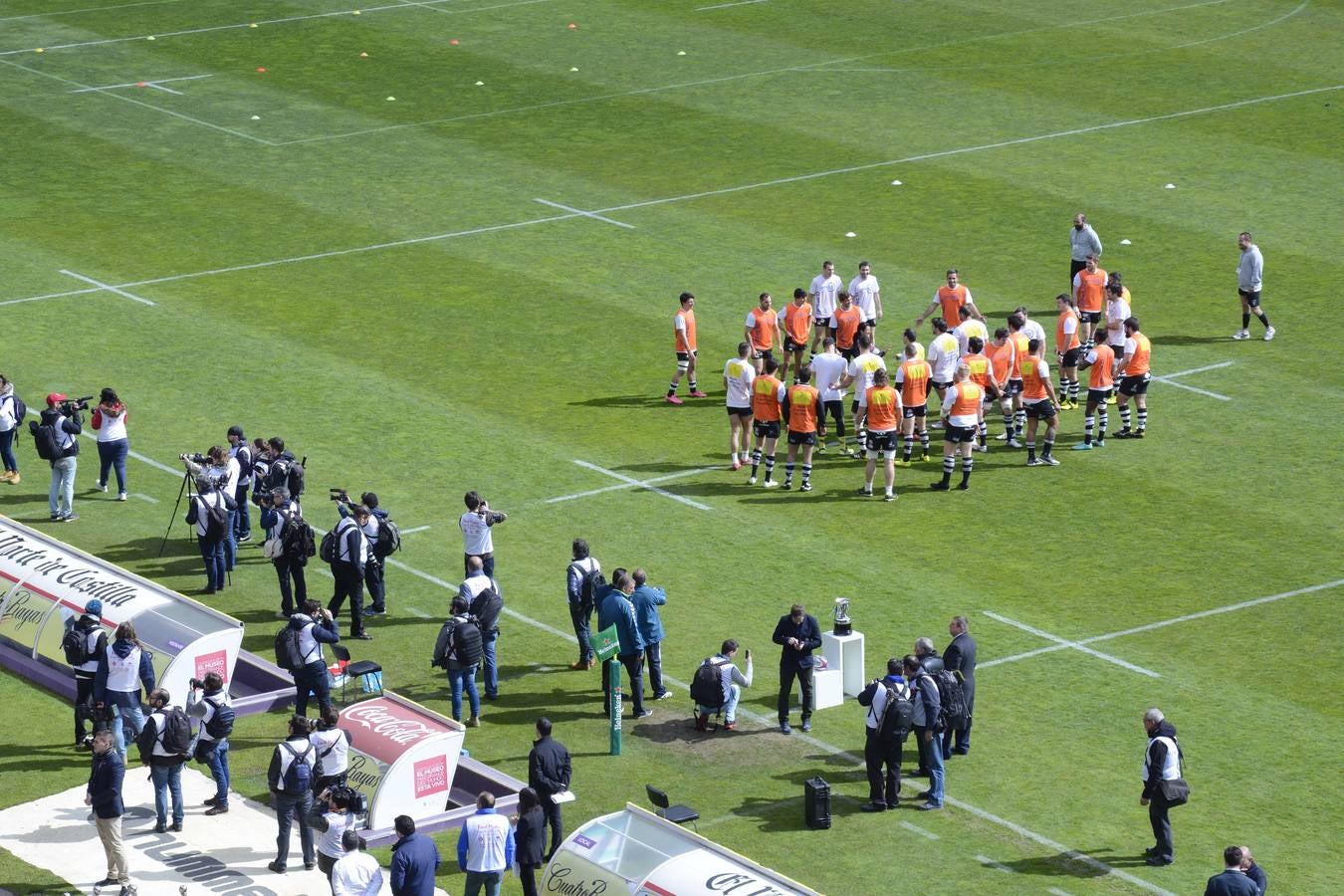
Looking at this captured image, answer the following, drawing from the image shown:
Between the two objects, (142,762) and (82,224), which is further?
(82,224)

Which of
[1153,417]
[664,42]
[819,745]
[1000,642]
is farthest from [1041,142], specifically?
[819,745]

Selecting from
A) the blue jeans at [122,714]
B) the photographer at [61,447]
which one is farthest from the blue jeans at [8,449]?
the blue jeans at [122,714]

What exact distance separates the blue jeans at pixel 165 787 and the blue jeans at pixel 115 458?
948 centimetres

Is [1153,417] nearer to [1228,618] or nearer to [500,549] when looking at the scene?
[1228,618]

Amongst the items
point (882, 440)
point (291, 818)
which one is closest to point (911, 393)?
point (882, 440)

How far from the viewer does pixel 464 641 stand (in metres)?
23.6

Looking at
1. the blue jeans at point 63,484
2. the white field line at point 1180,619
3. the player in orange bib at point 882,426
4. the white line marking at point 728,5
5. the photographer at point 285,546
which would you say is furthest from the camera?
the white line marking at point 728,5

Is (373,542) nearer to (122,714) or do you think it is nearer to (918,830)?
(122,714)

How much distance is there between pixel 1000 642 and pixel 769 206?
20.4 metres

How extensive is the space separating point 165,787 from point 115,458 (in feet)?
31.8

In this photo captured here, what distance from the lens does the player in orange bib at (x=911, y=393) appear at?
3195cm

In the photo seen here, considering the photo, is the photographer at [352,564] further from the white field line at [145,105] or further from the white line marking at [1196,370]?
the white field line at [145,105]

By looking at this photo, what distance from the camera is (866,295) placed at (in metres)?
35.5

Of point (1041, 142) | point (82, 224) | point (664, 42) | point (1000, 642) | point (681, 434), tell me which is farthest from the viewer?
point (664, 42)
